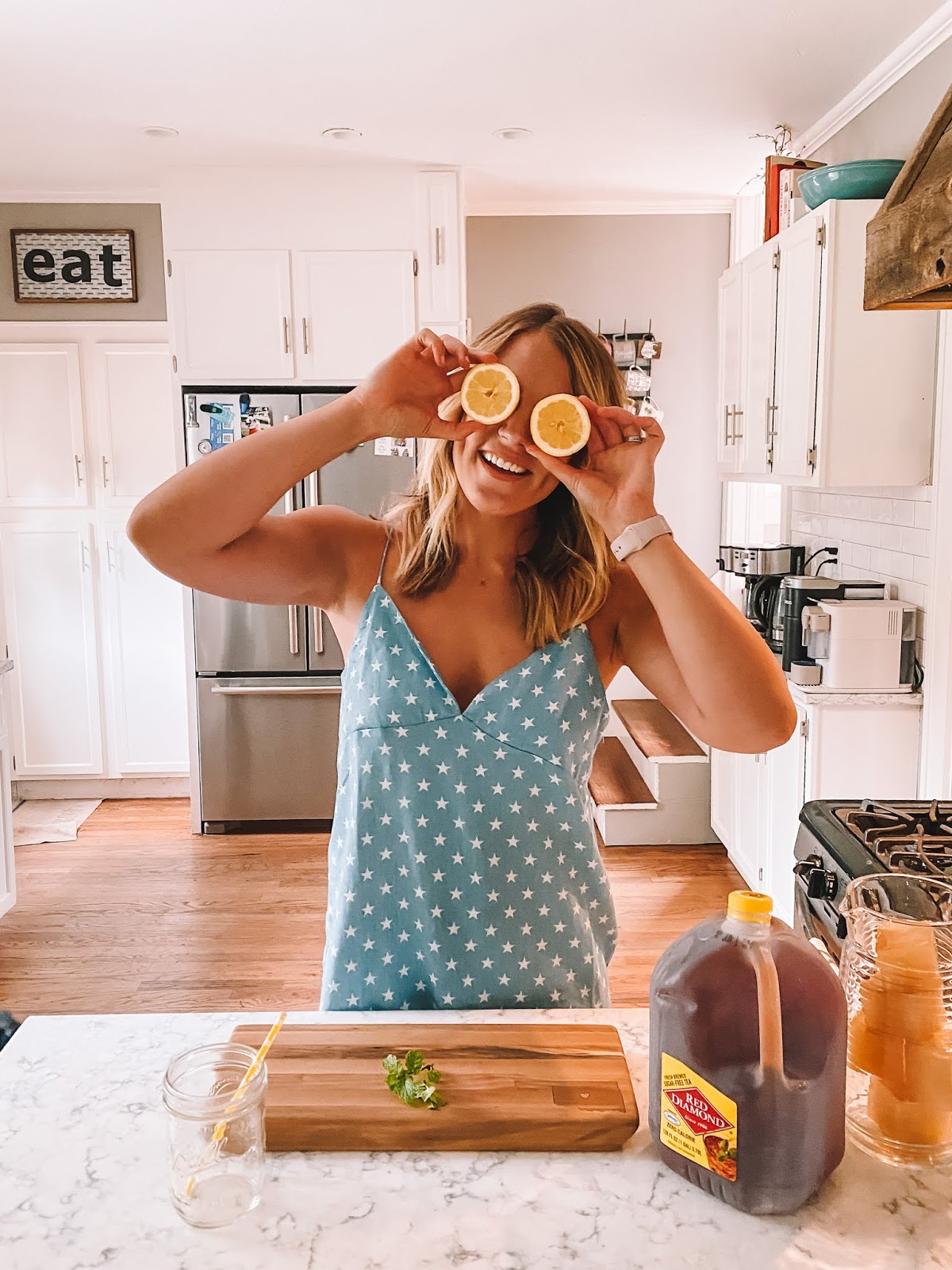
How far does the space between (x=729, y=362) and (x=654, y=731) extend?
65.6 inches

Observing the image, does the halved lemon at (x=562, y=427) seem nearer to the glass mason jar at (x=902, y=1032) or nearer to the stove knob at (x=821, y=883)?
the glass mason jar at (x=902, y=1032)

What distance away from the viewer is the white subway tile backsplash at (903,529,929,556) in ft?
10.4

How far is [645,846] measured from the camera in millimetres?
4430

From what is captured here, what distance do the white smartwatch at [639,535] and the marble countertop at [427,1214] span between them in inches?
23.5

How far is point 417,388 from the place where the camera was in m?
1.31

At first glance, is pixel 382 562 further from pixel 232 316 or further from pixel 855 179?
pixel 232 316

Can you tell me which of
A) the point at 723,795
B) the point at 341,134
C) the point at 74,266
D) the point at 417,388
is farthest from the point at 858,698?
the point at 74,266

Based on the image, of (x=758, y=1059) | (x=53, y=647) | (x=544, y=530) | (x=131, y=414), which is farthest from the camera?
(x=53, y=647)

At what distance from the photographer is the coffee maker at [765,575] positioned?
3516 mm

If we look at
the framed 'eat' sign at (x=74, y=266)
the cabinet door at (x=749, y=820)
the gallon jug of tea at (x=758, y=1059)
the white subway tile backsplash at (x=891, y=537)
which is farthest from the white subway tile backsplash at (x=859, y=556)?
the framed 'eat' sign at (x=74, y=266)

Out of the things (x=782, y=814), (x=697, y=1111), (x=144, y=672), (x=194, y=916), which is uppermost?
(x=697, y=1111)

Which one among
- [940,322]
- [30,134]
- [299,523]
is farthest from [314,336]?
[299,523]

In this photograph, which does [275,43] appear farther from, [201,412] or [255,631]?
[255,631]

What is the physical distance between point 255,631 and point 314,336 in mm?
1298
